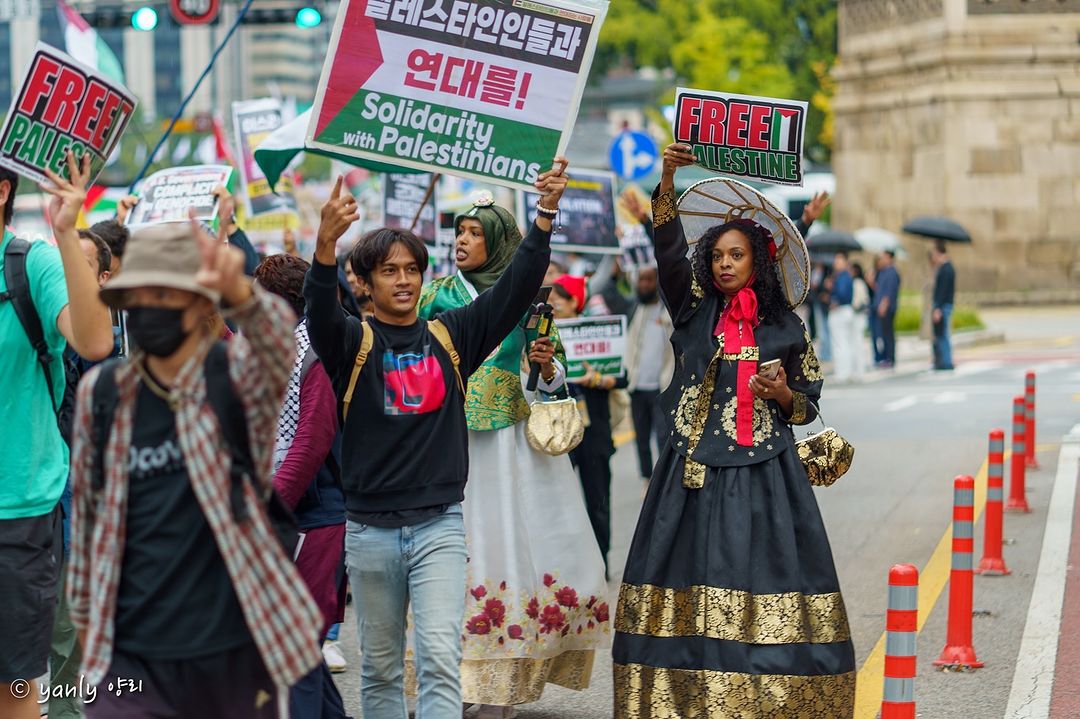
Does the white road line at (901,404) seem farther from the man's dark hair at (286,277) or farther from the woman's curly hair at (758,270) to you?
the man's dark hair at (286,277)

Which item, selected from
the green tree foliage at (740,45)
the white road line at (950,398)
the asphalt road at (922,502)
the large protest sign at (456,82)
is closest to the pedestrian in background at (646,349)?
the asphalt road at (922,502)

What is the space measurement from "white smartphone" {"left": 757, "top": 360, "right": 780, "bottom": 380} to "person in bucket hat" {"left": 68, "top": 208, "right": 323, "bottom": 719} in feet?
8.01

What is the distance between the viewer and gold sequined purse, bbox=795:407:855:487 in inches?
248

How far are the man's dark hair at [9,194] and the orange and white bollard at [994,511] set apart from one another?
16.9 feet

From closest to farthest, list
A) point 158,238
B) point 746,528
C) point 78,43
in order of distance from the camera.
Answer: point 158,238, point 746,528, point 78,43

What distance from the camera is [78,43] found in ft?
49.6

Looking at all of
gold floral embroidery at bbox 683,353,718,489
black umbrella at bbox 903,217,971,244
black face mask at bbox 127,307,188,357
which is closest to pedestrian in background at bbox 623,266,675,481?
gold floral embroidery at bbox 683,353,718,489

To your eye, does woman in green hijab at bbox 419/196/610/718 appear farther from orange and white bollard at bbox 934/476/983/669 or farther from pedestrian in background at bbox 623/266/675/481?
pedestrian in background at bbox 623/266/675/481

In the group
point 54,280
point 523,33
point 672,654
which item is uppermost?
point 523,33

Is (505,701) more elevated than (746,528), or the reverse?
(746,528)

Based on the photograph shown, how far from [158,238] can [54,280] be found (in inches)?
58.7

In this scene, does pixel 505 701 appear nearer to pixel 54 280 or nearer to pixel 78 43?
pixel 54 280

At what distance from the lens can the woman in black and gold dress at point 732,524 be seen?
592 cm

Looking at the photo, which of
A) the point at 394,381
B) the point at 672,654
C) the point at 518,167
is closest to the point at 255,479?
the point at 394,381
